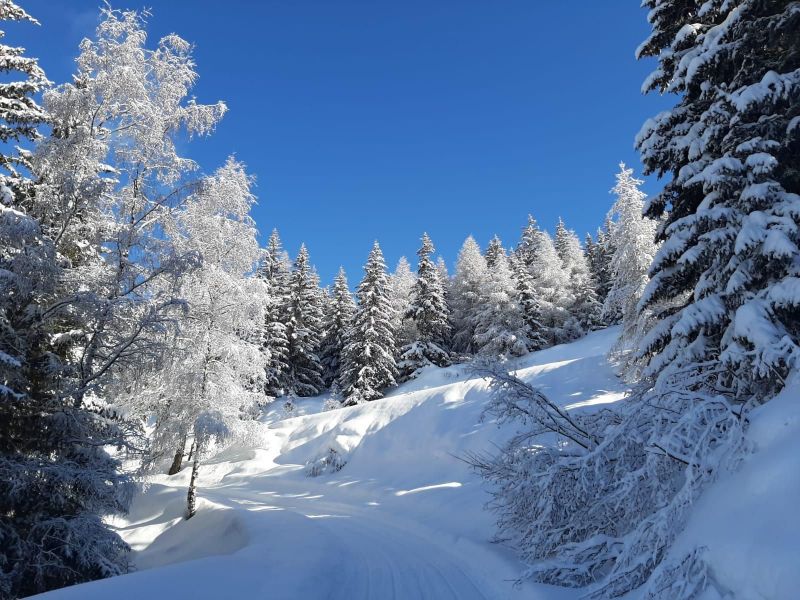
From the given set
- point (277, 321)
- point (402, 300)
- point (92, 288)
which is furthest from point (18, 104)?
point (402, 300)

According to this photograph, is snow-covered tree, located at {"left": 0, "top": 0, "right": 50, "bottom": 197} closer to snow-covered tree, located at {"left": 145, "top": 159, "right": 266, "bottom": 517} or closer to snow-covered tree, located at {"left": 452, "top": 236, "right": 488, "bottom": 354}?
snow-covered tree, located at {"left": 145, "top": 159, "right": 266, "bottom": 517}

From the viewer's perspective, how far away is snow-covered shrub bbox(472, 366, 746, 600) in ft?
16.6

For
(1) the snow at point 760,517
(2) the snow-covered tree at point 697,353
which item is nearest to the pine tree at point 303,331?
Answer: (2) the snow-covered tree at point 697,353

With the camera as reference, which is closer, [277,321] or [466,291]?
[277,321]

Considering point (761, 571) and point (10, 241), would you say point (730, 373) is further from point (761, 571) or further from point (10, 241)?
point (10, 241)

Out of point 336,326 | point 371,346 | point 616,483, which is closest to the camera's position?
point 616,483

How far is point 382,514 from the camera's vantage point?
13914mm

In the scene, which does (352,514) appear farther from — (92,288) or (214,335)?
(92,288)

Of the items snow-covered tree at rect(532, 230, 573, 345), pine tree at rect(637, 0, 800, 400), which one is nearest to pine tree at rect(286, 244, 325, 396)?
snow-covered tree at rect(532, 230, 573, 345)

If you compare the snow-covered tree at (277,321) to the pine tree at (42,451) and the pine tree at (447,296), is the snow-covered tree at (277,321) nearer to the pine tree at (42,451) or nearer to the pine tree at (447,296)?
the pine tree at (447,296)

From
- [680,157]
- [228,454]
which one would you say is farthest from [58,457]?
[228,454]

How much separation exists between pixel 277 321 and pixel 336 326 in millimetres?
5703

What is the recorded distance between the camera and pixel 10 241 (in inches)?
292

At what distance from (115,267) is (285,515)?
865cm
